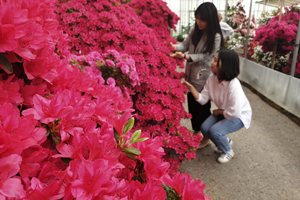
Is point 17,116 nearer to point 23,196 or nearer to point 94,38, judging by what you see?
point 23,196

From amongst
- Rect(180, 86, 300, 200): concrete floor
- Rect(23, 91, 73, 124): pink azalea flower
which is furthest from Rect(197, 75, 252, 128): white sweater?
Rect(23, 91, 73, 124): pink azalea flower

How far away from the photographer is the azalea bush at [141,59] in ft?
6.95

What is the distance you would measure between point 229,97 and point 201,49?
2.32 feet

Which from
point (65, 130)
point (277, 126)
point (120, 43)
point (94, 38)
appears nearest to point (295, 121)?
point (277, 126)

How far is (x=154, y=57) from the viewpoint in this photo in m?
2.38

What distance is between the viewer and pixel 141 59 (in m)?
2.20

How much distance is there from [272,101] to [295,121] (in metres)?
1.01

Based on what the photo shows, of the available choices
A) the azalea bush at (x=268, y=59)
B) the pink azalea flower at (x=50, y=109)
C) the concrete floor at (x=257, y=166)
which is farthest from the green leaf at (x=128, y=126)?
the azalea bush at (x=268, y=59)

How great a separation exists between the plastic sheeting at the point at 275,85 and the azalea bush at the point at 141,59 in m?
2.63

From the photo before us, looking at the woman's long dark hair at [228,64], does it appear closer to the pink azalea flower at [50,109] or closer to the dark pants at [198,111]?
the dark pants at [198,111]

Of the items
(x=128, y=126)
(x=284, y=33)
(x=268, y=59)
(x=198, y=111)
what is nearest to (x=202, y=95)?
(x=198, y=111)

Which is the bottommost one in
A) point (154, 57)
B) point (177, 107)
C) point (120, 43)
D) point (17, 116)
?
point (177, 107)

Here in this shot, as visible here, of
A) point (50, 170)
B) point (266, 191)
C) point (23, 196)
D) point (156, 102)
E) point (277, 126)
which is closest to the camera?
point (23, 196)

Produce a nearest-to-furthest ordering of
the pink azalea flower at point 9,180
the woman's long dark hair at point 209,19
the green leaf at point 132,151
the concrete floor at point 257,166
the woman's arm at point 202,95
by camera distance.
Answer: the pink azalea flower at point 9,180
the green leaf at point 132,151
the concrete floor at point 257,166
the woman's long dark hair at point 209,19
the woman's arm at point 202,95
